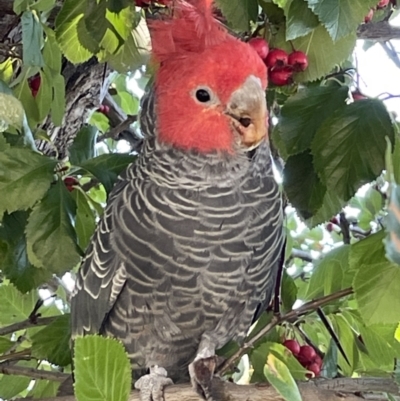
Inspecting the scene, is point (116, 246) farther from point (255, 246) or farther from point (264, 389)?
point (264, 389)

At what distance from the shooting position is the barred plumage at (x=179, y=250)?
0.86 meters

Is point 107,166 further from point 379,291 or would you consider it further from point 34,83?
point 379,291

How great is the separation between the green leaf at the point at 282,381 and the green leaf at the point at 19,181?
38 centimetres

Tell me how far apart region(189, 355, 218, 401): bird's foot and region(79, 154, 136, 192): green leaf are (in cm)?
31

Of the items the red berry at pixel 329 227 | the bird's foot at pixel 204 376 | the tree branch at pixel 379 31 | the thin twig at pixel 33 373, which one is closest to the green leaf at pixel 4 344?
the thin twig at pixel 33 373

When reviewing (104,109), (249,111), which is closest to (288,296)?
(249,111)

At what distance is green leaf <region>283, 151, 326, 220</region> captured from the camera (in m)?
0.82

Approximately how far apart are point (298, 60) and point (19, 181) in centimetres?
41

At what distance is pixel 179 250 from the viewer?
85 centimetres

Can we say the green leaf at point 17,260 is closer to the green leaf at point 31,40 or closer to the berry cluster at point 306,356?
the green leaf at point 31,40

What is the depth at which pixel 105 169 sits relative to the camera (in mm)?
940

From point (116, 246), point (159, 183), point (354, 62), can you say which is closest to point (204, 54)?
point (159, 183)

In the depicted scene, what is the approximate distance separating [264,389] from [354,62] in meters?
0.64

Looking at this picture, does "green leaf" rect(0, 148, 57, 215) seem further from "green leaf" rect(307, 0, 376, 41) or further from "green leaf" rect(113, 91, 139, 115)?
"green leaf" rect(113, 91, 139, 115)
